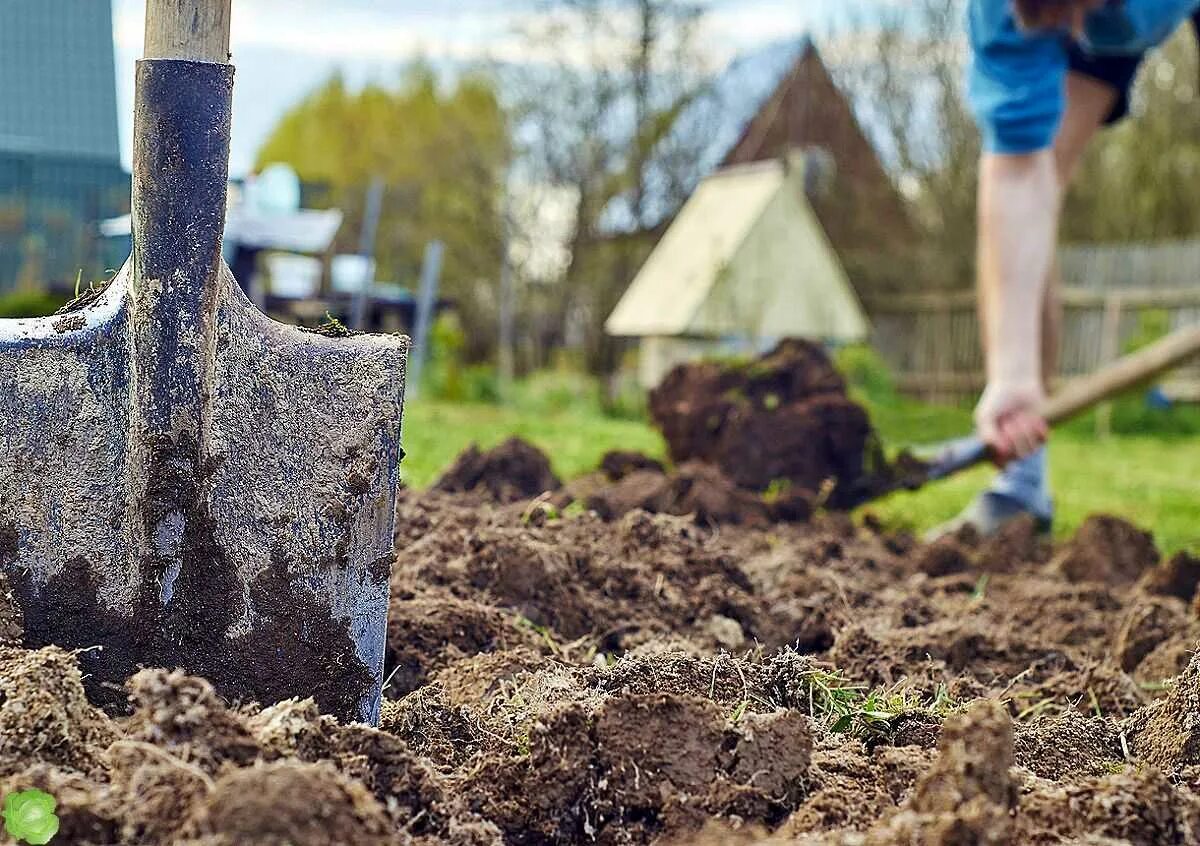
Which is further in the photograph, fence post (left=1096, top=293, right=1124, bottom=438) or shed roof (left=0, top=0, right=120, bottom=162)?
fence post (left=1096, top=293, right=1124, bottom=438)

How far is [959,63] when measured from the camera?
13422mm

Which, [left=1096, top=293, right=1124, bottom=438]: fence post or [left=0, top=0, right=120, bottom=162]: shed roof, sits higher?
[left=0, top=0, right=120, bottom=162]: shed roof

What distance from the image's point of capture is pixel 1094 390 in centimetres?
455

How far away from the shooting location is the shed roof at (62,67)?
9.37 meters

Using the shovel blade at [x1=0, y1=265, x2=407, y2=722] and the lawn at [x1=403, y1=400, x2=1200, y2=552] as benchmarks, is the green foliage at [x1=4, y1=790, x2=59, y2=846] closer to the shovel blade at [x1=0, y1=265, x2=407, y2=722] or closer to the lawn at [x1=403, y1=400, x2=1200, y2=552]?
the shovel blade at [x1=0, y1=265, x2=407, y2=722]

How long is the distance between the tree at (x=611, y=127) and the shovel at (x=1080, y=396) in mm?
7805

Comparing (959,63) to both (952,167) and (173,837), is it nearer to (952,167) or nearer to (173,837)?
(952,167)

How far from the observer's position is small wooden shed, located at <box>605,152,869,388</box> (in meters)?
9.43

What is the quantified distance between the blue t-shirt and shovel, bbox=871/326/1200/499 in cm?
92

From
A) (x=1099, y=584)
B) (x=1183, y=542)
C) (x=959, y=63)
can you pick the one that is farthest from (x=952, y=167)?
(x=1099, y=584)

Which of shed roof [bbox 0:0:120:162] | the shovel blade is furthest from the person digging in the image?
shed roof [bbox 0:0:120:162]

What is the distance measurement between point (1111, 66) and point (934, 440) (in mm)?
2945

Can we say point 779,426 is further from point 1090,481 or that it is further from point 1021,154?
point 1090,481

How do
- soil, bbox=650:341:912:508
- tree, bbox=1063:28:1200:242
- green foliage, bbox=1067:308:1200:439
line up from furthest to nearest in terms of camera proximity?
tree, bbox=1063:28:1200:242 → green foliage, bbox=1067:308:1200:439 → soil, bbox=650:341:912:508
